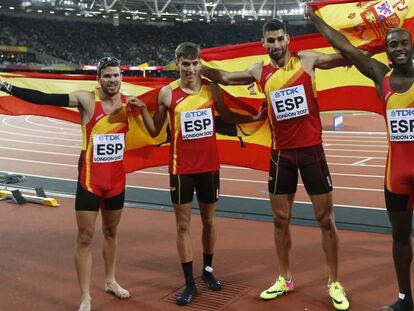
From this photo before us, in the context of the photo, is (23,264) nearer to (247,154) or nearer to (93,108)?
(93,108)

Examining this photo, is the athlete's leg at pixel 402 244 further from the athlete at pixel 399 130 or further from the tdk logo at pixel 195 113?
the tdk logo at pixel 195 113

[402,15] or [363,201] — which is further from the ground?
[402,15]

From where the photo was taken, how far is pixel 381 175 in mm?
9469

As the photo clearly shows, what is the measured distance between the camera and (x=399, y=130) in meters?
3.43

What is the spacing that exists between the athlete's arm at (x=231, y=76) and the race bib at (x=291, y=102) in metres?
0.30

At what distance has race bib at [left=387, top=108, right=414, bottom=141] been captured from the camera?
11.1ft

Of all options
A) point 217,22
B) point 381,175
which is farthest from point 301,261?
point 217,22

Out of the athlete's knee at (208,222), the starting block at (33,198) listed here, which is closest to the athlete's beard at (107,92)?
the athlete's knee at (208,222)

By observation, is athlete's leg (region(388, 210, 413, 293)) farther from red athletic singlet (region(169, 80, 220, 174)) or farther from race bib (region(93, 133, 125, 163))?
race bib (region(93, 133, 125, 163))

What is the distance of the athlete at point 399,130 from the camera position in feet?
11.2

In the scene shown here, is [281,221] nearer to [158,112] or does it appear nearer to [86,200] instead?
[158,112]

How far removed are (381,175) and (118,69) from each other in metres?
6.94

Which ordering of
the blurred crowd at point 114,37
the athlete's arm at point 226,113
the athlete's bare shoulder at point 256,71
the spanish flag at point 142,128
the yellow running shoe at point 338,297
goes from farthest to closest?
the blurred crowd at point 114,37 → the spanish flag at point 142,128 → the athlete's arm at point 226,113 → the athlete's bare shoulder at point 256,71 → the yellow running shoe at point 338,297

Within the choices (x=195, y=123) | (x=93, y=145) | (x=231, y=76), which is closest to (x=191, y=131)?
(x=195, y=123)
